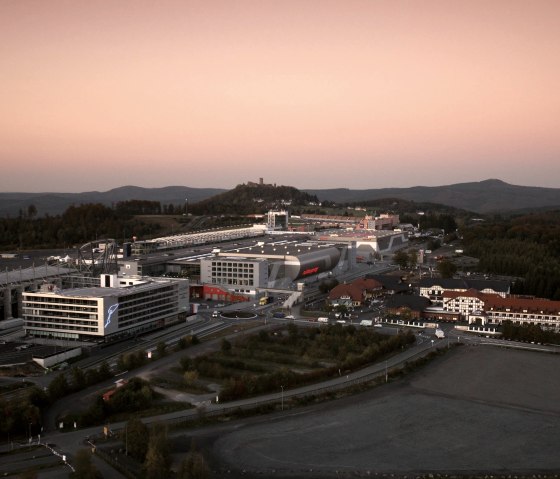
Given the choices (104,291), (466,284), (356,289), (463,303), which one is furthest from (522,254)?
(104,291)

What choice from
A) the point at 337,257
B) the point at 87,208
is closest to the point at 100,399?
the point at 337,257

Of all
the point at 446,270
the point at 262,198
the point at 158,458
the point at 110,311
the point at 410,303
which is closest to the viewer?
the point at 158,458

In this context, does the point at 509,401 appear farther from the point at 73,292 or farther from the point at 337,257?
the point at 337,257

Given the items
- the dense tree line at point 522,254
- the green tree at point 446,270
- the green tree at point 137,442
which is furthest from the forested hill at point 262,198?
the green tree at point 137,442

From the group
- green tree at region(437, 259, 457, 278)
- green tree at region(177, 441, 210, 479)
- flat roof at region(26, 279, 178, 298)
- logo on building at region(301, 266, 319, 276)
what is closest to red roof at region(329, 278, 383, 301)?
logo on building at region(301, 266, 319, 276)

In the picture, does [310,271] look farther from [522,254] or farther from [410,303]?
[522,254]

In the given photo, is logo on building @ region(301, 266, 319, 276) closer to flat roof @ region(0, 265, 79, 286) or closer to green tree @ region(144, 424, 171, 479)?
flat roof @ region(0, 265, 79, 286)

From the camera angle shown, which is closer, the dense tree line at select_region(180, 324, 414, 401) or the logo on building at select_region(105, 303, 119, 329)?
the dense tree line at select_region(180, 324, 414, 401)
